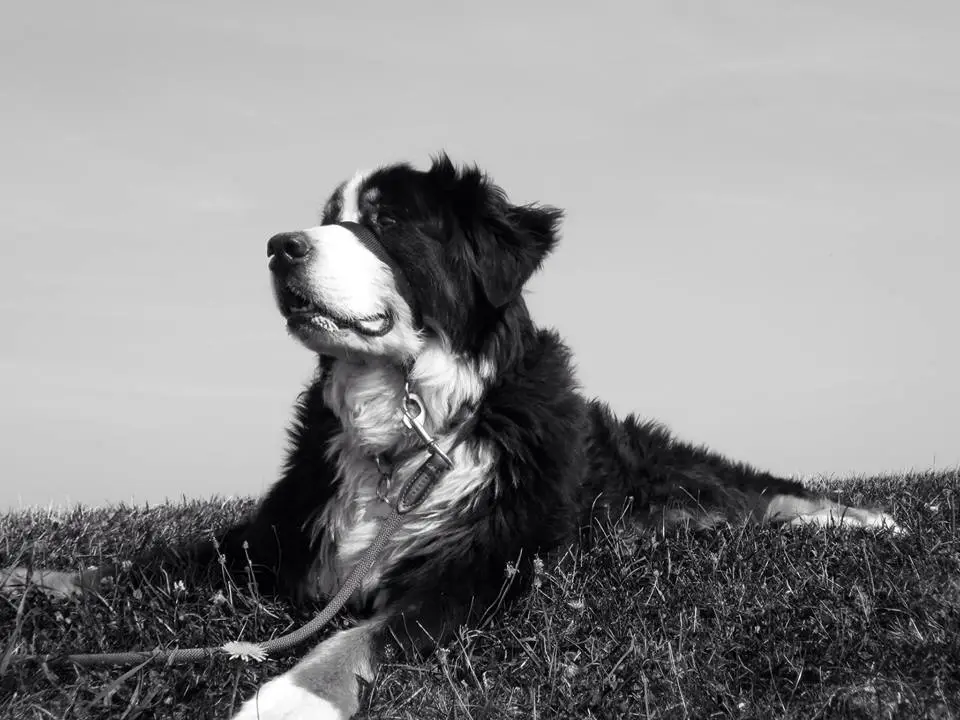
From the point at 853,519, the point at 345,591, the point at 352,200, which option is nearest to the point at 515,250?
the point at 352,200

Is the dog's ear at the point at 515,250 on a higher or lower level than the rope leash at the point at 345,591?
higher

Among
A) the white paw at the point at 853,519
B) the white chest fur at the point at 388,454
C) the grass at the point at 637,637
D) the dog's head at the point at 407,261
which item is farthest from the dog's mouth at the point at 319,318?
the white paw at the point at 853,519

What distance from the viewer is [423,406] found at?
13.9 ft

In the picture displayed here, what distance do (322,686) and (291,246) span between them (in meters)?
1.61

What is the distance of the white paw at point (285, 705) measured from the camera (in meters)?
3.18

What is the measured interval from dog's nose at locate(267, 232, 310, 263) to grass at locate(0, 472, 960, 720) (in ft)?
4.47

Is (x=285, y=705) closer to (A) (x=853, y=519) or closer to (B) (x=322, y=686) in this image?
(B) (x=322, y=686)

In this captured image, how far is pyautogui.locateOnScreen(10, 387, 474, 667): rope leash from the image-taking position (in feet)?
11.7

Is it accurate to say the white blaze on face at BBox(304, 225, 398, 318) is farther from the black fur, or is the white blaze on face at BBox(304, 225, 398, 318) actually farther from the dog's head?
the black fur

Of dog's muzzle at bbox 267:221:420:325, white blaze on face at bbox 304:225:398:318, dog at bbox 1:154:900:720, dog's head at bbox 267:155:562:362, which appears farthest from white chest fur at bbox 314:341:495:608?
white blaze on face at bbox 304:225:398:318

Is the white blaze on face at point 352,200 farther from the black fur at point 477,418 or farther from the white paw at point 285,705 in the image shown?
the white paw at point 285,705

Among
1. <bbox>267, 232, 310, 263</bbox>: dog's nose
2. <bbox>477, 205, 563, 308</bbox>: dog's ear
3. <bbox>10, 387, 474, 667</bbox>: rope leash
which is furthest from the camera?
<bbox>477, 205, 563, 308</bbox>: dog's ear

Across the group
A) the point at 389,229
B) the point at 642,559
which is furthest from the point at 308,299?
the point at 642,559

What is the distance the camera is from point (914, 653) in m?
3.55
